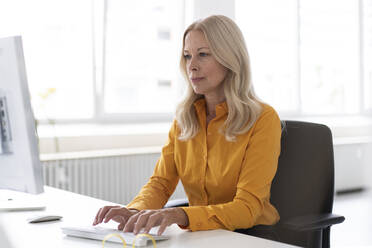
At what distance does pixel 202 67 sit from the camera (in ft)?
6.08

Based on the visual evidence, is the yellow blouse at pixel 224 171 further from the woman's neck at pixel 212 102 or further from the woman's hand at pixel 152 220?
the woman's hand at pixel 152 220

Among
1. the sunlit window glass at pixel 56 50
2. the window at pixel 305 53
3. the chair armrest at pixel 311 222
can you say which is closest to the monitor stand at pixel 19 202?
the chair armrest at pixel 311 222

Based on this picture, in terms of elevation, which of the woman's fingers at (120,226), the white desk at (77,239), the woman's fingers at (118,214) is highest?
the woman's fingers at (118,214)

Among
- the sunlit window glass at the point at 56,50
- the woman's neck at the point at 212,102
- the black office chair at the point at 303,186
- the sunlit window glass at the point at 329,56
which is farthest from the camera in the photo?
the sunlit window glass at the point at 329,56

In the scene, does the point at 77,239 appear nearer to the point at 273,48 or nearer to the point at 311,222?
the point at 311,222

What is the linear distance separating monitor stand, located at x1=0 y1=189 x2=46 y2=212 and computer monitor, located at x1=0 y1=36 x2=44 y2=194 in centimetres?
27

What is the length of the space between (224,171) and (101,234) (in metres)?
0.61

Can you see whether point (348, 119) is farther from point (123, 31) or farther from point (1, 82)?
point (1, 82)

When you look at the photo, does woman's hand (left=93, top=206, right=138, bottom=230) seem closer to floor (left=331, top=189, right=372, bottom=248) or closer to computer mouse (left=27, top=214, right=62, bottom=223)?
computer mouse (left=27, top=214, right=62, bottom=223)

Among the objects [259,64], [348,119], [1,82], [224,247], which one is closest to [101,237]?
[224,247]

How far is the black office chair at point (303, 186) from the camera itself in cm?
182

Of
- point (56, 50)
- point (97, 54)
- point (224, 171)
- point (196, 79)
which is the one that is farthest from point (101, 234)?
point (97, 54)

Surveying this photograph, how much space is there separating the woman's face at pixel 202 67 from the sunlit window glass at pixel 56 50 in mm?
2154

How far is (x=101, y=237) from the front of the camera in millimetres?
1315
